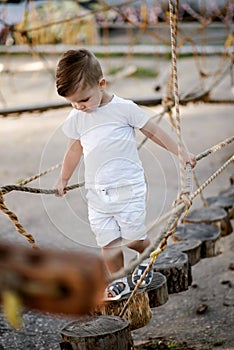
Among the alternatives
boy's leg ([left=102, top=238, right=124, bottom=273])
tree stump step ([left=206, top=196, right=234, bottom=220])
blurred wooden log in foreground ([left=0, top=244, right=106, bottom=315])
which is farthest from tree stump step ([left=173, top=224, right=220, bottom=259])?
blurred wooden log in foreground ([left=0, top=244, right=106, bottom=315])

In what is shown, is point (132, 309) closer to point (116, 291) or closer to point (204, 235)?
point (116, 291)

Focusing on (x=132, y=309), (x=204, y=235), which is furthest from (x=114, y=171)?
(x=204, y=235)

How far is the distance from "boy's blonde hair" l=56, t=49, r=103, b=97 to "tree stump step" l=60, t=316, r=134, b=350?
63cm

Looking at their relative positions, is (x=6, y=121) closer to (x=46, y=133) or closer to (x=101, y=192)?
(x=46, y=133)

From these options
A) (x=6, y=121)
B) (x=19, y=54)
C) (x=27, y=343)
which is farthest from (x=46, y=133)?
(x=19, y=54)

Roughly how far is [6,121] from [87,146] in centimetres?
561

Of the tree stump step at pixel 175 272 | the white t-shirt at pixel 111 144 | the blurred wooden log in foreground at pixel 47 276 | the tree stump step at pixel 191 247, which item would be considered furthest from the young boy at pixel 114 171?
the blurred wooden log in foreground at pixel 47 276

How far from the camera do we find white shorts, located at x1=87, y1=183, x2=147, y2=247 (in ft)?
7.98

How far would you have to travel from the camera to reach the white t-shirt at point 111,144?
8.02 feet

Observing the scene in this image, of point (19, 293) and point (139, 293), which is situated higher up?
point (19, 293)

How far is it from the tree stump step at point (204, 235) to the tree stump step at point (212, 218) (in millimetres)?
61

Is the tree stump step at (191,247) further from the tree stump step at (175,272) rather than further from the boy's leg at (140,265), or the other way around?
the boy's leg at (140,265)

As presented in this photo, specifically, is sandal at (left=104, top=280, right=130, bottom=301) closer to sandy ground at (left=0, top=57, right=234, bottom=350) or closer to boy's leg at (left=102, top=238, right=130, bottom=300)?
boy's leg at (left=102, top=238, right=130, bottom=300)

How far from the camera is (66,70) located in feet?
7.20
